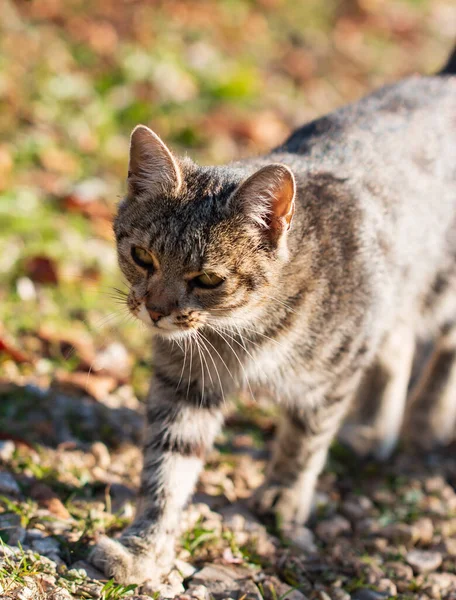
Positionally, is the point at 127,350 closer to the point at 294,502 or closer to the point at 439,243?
the point at 294,502

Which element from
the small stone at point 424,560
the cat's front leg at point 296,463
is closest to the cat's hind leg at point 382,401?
the cat's front leg at point 296,463

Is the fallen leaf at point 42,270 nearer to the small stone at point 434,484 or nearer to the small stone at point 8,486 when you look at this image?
the small stone at point 8,486

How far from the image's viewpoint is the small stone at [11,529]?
8.45 ft

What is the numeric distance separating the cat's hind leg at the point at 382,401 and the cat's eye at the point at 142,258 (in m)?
1.51

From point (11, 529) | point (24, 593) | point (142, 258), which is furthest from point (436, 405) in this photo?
point (24, 593)

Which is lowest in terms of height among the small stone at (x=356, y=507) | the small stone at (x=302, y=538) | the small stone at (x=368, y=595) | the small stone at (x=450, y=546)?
the small stone at (x=368, y=595)

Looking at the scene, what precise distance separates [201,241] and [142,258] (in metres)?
0.24

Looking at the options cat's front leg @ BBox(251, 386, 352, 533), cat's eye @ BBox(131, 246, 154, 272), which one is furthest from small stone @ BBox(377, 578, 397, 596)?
cat's eye @ BBox(131, 246, 154, 272)

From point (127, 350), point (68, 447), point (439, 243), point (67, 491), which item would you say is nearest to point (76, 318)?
point (127, 350)

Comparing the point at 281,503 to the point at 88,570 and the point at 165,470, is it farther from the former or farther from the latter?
the point at 88,570

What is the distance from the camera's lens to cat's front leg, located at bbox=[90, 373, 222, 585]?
2.62 meters

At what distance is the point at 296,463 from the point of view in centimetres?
317

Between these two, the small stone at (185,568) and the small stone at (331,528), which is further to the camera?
the small stone at (331,528)

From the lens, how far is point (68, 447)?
3.22m
